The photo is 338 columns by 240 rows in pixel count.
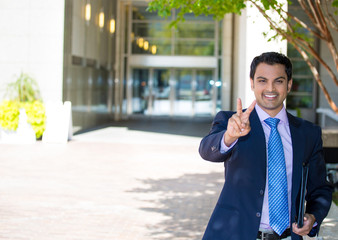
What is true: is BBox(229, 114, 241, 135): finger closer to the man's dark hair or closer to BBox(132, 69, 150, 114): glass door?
the man's dark hair

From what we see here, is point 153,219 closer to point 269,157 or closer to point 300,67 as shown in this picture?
point 269,157

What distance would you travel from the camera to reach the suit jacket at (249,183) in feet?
8.67

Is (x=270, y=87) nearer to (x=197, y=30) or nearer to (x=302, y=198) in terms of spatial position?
(x=302, y=198)

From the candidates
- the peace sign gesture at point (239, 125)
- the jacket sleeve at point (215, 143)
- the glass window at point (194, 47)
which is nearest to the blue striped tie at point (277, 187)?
the jacket sleeve at point (215, 143)

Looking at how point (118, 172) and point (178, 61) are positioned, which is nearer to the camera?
point (118, 172)

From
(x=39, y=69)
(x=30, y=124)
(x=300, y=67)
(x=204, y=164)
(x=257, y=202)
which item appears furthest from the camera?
(x=300, y=67)

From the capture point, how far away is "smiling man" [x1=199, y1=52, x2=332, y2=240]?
8.68ft

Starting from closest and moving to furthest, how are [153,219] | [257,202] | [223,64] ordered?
[257,202] → [153,219] → [223,64]

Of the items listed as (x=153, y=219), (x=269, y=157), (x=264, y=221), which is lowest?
Answer: (x=153, y=219)

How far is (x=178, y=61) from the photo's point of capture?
101 feet

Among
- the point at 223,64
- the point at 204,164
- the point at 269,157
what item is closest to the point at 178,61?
the point at 223,64

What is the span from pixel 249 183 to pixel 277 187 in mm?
135

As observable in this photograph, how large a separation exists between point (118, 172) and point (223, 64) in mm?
19456

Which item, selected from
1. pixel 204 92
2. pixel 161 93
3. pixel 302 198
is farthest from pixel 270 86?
pixel 161 93
